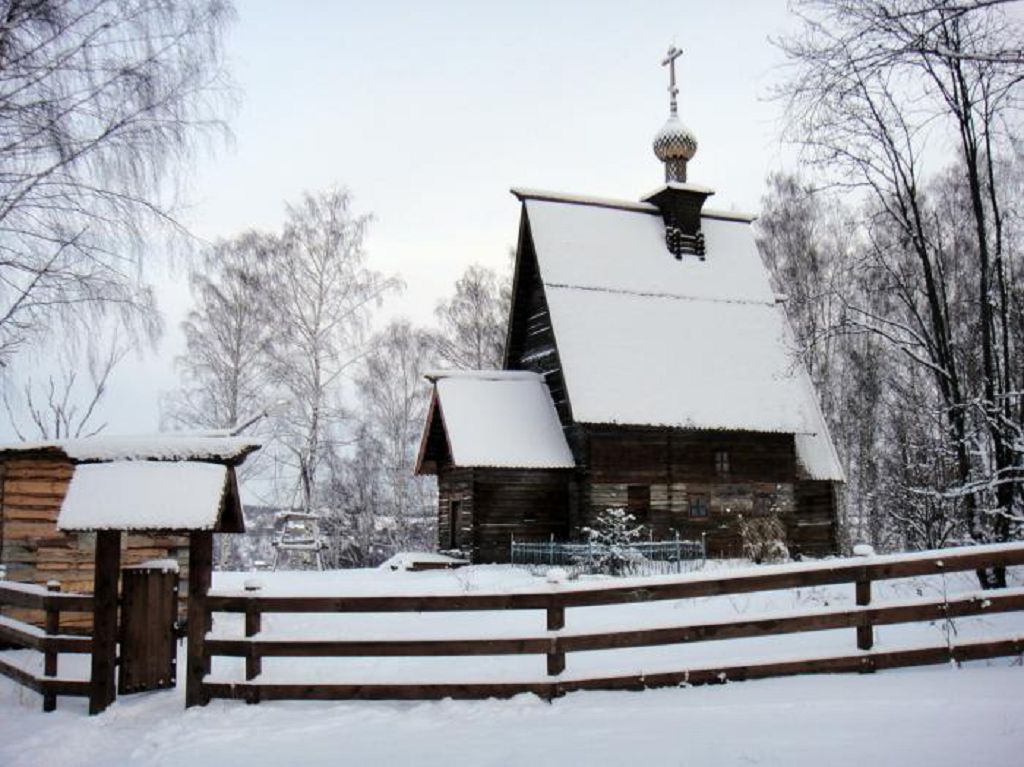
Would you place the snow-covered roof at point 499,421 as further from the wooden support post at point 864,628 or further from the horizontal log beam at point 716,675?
the wooden support post at point 864,628

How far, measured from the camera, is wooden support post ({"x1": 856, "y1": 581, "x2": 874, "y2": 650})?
25.8 feet

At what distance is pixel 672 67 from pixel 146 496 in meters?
25.8

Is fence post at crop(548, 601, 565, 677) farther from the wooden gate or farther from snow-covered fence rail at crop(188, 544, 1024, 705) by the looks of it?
the wooden gate

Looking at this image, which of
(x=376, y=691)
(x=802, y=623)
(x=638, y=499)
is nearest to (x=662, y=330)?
(x=638, y=499)

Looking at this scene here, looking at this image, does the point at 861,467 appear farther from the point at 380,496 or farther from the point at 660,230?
the point at 380,496

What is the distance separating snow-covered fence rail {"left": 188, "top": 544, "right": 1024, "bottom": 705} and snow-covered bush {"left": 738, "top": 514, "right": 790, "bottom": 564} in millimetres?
13555

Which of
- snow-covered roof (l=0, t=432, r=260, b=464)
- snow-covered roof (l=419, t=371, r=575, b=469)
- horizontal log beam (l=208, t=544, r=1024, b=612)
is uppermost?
snow-covered roof (l=419, t=371, r=575, b=469)

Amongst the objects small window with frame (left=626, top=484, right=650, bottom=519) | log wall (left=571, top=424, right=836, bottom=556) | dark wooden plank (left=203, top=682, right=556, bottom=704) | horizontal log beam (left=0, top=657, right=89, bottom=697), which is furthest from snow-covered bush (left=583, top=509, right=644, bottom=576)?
horizontal log beam (left=0, top=657, right=89, bottom=697)

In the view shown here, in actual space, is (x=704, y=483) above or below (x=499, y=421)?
below

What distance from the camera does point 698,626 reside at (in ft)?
25.8

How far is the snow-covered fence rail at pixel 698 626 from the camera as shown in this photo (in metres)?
7.78

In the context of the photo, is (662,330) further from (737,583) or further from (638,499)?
(737,583)

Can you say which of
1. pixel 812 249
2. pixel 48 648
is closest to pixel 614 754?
pixel 48 648

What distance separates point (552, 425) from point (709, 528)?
5010mm
